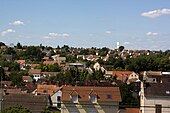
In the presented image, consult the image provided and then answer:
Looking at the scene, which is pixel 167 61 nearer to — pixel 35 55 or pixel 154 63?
pixel 154 63

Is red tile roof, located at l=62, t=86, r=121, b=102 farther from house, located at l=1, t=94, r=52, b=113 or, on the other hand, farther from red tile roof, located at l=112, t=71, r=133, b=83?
red tile roof, located at l=112, t=71, r=133, b=83

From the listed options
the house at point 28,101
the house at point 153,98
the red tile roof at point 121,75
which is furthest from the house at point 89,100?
the red tile roof at point 121,75

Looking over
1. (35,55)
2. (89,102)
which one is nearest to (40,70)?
(35,55)

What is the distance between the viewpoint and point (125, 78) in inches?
1930

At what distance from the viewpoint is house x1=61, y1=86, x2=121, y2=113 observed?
768 inches

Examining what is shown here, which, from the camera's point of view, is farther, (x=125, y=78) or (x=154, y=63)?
(x=154, y=63)

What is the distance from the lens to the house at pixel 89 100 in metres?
19.5

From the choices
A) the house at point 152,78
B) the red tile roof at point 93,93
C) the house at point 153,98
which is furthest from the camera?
the house at point 152,78

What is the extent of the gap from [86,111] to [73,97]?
1.00m

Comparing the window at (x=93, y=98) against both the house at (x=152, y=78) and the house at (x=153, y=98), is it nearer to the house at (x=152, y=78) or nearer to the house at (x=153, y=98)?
the house at (x=153, y=98)

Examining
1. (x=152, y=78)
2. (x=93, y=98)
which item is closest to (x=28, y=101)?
(x=93, y=98)

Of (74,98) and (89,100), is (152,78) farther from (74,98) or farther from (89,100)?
(74,98)

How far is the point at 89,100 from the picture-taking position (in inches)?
783

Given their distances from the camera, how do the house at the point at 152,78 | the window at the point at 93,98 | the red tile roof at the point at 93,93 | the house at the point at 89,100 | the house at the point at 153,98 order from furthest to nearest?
the house at the point at 152,78
the window at the point at 93,98
the red tile roof at the point at 93,93
the house at the point at 89,100
the house at the point at 153,98
